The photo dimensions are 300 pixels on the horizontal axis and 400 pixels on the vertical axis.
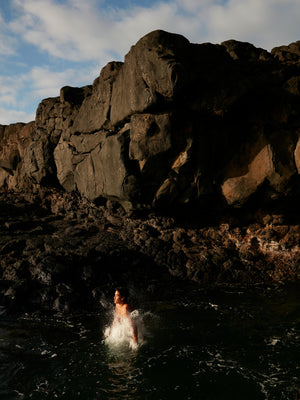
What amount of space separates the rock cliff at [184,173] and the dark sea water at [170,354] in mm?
2176

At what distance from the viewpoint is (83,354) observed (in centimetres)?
771

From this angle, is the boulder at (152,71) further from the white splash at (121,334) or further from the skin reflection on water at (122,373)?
the skin reflection on water at (122,373)

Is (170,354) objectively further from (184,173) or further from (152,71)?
(152,71)

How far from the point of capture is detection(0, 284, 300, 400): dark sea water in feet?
20.2

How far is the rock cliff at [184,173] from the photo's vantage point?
39.7ft

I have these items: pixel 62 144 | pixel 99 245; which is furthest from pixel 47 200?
pixel 99 245

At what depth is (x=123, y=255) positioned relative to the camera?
43.5 ft

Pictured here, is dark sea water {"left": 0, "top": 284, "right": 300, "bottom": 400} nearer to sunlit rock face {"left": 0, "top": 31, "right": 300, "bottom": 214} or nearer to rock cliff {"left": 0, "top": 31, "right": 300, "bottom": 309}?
rock cliff {"left": 0, "top": 31, "right": 300, "bottom": 309}

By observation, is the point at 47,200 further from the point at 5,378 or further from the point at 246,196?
the point at 5,378

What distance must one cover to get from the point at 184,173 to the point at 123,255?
4.18 metres

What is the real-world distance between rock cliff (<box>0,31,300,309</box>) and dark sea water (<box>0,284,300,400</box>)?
2.18 metres

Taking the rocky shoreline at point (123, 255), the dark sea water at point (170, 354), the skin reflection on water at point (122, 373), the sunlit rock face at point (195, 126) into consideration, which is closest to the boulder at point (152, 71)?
the sunlit rock face at point (195, 126)

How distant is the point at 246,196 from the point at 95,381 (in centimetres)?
891

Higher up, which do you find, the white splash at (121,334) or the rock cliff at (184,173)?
Answer: the rock cliff at (184,173)
